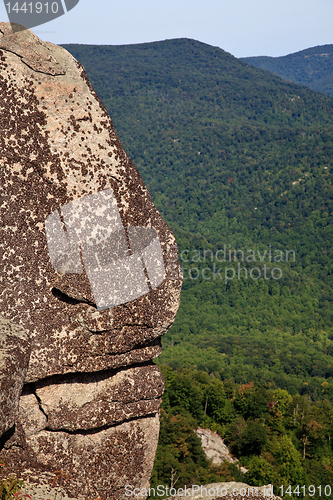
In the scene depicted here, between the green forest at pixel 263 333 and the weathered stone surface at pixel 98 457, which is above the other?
the weathered stone surface at pixel 98 457

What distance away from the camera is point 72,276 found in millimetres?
8461

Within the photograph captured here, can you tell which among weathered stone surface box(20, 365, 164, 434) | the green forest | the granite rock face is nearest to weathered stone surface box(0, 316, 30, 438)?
the granite rock face

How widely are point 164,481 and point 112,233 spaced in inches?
1203

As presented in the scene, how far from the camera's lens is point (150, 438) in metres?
9.76

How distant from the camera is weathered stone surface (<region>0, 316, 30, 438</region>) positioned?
711 centimetres

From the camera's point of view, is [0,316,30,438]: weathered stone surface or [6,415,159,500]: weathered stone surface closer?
[0,316,30,438]: weathered stone surface

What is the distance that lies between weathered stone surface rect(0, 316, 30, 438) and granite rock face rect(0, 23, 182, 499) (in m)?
0.04

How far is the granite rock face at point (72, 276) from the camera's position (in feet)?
26.7

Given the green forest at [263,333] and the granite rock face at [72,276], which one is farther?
the green forest at [263,333]

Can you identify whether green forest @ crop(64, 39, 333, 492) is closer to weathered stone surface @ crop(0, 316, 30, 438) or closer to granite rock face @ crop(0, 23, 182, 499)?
granite rock face @ crop(0, 23, 182, 499)

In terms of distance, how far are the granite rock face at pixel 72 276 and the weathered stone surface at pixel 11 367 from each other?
37 mm

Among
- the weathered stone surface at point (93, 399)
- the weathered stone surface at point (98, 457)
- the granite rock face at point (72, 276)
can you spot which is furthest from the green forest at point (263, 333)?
the granite rock face at point (72, 276)

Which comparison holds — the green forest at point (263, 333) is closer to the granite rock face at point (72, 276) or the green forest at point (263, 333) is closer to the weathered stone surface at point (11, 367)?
the granite rock face at point (72, 276)

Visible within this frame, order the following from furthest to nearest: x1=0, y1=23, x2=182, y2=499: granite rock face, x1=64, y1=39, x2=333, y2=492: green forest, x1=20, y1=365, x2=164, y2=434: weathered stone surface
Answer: x1=64, y1=39, x2=333, y2=492: green forest < x1=20, y1=365, x2=164, y2=434: weathered stone surface < x1=0, y1=23, x2=182, y2=499: granite rock face
